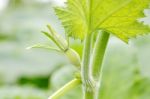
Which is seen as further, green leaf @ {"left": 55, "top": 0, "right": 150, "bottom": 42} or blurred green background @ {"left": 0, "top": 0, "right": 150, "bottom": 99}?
blurred green background @ {"left": 0, "top": 0, "right": 150, "bottom": 99}

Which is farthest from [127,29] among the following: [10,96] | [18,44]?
[18,44]

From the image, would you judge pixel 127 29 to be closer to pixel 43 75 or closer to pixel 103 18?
pixel 103 18

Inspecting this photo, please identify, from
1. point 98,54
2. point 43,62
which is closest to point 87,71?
point 98,54

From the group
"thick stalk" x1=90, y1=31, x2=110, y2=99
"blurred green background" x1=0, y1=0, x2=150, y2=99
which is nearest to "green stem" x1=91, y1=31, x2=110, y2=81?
"thick stalk" x1=90, y1=31, x2=110, y2=99

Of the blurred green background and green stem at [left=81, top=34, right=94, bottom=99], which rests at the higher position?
green stem at [left=81, top=34, right=94, bottom=99]

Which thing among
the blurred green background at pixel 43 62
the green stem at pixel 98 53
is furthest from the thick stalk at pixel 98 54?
the blurred green background at pixel 43 62

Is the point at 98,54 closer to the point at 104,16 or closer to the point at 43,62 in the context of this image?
the point at 104,16

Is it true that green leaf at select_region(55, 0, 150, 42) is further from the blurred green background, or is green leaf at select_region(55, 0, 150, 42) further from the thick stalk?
the blurred green background
